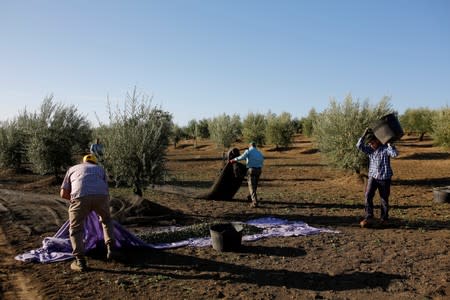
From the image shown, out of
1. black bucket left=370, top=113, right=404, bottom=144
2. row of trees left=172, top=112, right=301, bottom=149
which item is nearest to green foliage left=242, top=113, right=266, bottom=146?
row of trees left=172, top=112, right=301, bottom=149

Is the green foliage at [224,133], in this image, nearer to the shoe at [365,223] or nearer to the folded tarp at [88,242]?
the shoe at [365,223]

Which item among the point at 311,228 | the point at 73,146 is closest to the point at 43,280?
the point at 311,228

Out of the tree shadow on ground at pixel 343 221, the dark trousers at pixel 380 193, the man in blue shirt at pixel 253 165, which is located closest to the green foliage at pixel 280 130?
the man in blue shirt at pixel 253 165

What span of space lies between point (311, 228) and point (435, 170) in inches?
583

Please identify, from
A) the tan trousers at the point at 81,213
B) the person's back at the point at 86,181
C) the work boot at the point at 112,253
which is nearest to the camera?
the tan trousers at the point at 81,213

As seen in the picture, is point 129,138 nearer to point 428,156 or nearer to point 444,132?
point 444,132

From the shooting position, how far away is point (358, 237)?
8484 millimetres

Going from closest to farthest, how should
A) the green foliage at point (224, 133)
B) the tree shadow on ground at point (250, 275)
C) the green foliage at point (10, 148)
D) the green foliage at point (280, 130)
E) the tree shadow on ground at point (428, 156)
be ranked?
the tree shadow on ground at point (250, 275), the green foliage at point (10, 148), the tree shadow on ground at point (428, 156), the green foliage at point (224, 133), the green foliage at point (280, 130)

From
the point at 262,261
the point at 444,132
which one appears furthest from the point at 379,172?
the point at 444,132

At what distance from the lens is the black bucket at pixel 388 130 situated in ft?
31.3

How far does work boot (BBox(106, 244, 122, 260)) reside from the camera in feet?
22.6

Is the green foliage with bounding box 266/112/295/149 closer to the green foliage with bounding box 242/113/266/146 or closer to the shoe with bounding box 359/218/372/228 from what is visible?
the green foliage with bounding box 242/113/266/146

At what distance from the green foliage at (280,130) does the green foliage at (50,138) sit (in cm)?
2289

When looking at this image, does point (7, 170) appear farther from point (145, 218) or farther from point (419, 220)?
point (419, 220)
